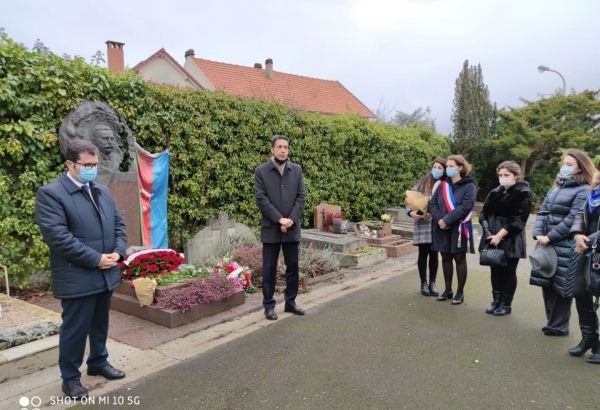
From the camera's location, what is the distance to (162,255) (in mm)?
5012

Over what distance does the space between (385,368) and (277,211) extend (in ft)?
6.56

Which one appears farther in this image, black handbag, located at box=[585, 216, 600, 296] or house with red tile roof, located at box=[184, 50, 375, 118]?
house with red tile roof, located at box=[184, 50, 375, 118]

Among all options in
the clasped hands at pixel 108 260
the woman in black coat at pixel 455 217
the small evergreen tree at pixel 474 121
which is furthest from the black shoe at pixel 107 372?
the small evergreen tree at pixel 474 121

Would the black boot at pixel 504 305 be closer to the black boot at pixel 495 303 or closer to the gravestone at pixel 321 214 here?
the black boot at pixel 495 303

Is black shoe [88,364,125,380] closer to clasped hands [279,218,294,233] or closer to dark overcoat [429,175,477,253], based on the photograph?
clasped hands [279,218,294,233]

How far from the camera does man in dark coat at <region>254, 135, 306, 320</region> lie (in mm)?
4703

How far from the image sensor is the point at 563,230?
4.00m

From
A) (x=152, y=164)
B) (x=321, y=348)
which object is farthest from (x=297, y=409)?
(x=152, y=164)

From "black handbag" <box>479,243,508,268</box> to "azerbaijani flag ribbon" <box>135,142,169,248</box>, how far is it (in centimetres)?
436

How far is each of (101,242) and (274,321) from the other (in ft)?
7.17

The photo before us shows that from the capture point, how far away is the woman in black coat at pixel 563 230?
13.0 ft

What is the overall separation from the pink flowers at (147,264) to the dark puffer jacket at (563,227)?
13.3 feet

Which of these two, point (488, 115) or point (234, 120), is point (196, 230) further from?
point (488, 115)

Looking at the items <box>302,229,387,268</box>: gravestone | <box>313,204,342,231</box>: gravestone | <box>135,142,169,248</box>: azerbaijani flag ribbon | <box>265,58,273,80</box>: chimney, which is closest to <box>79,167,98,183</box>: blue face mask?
<box>135,142,169,248</box>: azerbaijani flag ribbon
